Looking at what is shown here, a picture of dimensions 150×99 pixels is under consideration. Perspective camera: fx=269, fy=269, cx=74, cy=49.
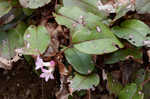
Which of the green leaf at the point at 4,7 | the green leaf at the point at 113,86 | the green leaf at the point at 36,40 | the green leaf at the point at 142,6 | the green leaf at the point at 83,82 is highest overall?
the green leaf at the point at 142,6

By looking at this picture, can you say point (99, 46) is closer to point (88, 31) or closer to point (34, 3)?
point (88, 31)


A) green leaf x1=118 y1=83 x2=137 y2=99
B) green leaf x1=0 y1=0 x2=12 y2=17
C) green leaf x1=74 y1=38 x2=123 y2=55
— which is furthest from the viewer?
green leaf x1=0 y1=0 x2=12 y2=17

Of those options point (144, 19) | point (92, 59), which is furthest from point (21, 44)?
point (144, 19)

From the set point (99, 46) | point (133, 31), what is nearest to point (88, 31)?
point (99, 46)

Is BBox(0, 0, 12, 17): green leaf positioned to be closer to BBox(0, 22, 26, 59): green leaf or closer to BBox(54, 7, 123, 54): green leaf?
BBox(0, 22, 26, 59): green leaf

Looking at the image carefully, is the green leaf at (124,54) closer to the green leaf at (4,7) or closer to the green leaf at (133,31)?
the green leaf at (133,31)

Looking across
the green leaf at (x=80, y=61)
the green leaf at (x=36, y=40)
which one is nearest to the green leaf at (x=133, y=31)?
the green leaf at (x=80, y=61)

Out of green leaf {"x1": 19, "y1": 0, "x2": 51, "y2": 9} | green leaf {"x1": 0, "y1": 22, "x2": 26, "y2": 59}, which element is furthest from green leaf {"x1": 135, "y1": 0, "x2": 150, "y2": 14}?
green leaf {"x1": 0, "y1": 22, "x2": 26, "y2": 59}
